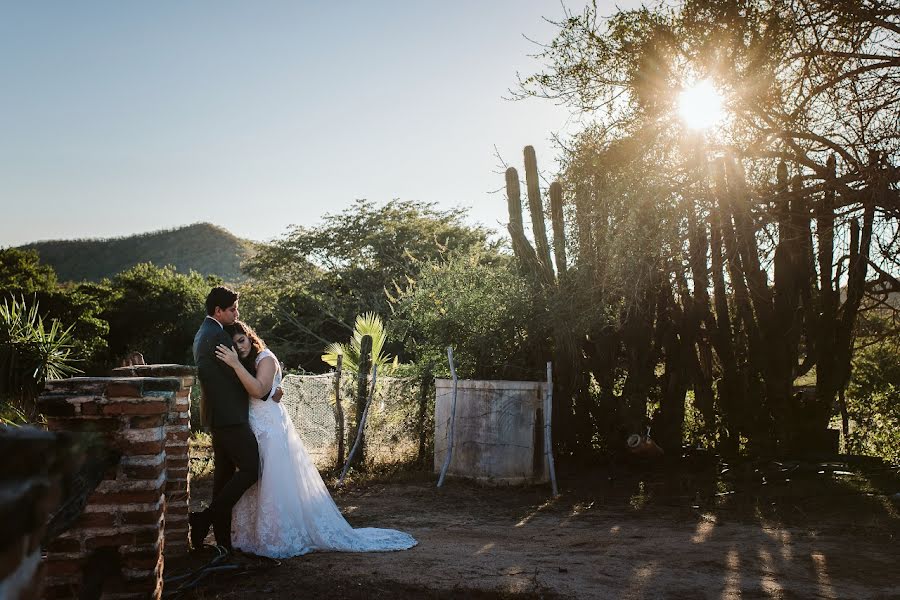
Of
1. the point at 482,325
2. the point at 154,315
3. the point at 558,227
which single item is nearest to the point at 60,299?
the point at 154,315

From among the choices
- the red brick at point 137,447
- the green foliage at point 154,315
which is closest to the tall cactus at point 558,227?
the red brick at point 137,447

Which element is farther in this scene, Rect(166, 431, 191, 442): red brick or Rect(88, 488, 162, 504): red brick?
Rect(166, 431, 191, 442): red brick

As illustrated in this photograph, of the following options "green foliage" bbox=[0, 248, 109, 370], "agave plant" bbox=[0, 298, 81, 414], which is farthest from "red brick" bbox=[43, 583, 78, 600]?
"green foliage" bbox=[0, 248, 109, 370]

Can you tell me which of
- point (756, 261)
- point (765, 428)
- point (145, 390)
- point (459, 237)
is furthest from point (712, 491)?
point (459, 237)

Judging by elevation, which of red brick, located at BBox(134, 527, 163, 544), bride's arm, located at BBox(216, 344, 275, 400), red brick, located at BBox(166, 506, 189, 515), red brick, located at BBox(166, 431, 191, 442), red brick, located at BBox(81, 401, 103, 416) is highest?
bride's arm, located at BBox(216, 344, 275, 400)

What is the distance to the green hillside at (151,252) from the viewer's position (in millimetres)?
77875

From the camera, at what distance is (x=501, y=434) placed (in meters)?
9.99

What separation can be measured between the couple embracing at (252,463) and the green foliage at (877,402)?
768cm

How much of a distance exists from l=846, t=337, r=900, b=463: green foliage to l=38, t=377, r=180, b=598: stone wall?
1001cm

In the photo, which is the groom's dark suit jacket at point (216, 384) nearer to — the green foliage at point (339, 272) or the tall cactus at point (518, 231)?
the tall cactus at point (518, 231)

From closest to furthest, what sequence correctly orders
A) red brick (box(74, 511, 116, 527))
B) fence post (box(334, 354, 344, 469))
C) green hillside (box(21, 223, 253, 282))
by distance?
red brick (box(74, 511, 116, 527)) → fence post (box(334, 354, 344, 469)) → green hillside (box(21, 223, 253, 282))

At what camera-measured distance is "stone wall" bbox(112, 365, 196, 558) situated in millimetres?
5559

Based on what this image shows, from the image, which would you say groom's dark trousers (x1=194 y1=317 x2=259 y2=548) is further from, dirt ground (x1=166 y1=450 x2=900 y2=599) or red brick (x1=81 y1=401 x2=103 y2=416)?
red brick (x1=81 y1=401 x2=103 y2=416)

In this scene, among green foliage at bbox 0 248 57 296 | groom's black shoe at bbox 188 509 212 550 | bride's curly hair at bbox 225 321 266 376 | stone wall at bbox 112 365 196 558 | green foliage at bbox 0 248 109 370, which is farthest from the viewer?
green foliage at bbox 0 248 57 296
